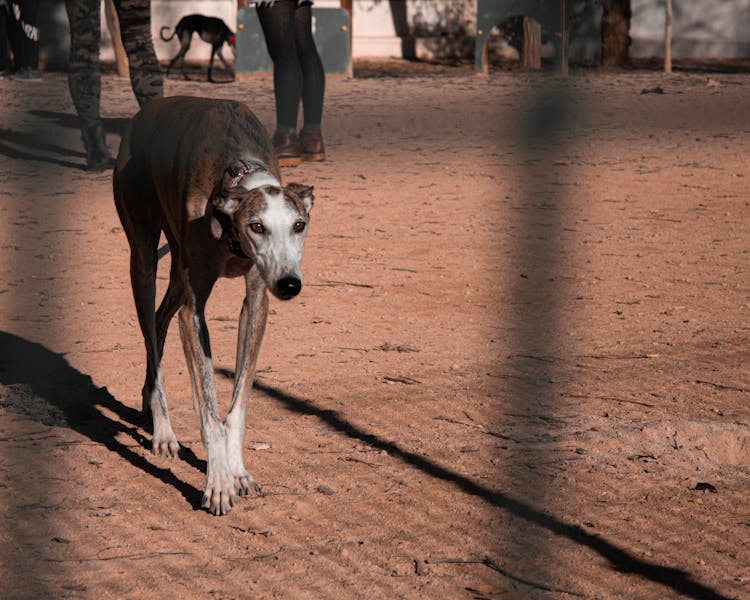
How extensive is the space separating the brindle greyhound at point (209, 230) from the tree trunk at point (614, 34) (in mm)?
12524

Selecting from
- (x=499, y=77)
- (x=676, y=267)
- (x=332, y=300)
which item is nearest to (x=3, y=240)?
(x=332, y=300)

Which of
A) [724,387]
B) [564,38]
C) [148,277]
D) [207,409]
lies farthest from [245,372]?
[564,38]

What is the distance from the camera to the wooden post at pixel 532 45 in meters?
14.2

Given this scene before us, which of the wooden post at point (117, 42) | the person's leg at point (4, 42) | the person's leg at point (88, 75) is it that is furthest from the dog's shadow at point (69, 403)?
the person's leg at point (4, 42)

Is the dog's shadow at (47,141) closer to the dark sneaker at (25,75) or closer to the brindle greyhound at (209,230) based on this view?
the dark sneaker at (25,75)

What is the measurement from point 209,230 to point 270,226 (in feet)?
0.92

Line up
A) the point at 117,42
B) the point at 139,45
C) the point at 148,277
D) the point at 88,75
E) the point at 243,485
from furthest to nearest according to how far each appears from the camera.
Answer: the point at 117,42 → the point at 88,75 → the point at 139,45 → the point at 148,277 → the point at 243,485

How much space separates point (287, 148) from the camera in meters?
7.02

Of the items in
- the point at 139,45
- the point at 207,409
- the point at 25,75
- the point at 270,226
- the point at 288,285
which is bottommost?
the point at 207,409

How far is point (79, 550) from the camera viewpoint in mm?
2611

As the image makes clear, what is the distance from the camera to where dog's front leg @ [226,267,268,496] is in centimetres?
292

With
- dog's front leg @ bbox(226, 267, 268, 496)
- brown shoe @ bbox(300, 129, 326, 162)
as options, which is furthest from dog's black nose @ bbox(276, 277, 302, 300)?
Result: brown shoe @ bbox(300, 129, 326, 162)

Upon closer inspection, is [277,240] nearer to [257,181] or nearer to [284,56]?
[257,181]

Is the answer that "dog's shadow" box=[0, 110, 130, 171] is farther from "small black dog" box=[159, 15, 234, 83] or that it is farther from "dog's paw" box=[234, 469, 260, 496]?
"dog's paw" box=[234, 469, 260, 496]
